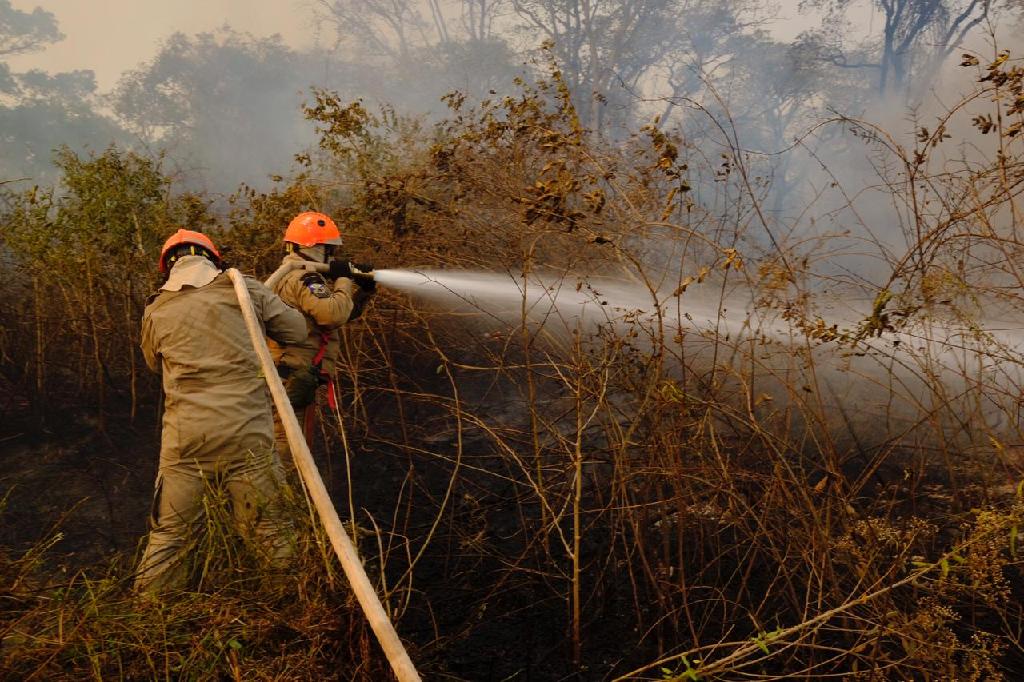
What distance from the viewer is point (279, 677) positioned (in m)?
1.96

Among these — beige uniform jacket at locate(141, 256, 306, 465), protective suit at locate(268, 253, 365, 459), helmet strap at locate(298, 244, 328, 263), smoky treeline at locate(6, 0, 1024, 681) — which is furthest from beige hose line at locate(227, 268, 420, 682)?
helmet strap at locate(298, 244, 328, 263)

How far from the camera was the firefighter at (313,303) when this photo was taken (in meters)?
4.23

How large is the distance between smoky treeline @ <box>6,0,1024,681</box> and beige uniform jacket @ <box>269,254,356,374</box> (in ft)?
1.35

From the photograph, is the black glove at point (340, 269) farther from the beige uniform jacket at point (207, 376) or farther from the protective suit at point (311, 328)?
the beige uniform jacket at point (207, 376)

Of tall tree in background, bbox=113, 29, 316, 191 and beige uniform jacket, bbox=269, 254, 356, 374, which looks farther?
tall tree in background, bbox=113, 29, 316, 191

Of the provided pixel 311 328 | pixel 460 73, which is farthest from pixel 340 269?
pixel 460 73

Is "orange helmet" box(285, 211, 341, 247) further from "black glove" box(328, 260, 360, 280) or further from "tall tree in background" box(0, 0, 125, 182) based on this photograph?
"tall tree in background" box(0, 0, 125, 182)

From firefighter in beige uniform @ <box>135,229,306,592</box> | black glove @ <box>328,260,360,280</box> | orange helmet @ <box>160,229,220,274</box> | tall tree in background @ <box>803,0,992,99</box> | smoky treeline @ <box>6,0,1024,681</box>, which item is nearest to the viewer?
smoky treeline @ <box>6,0,1024,681</box>

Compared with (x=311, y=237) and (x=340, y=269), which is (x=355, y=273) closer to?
(x=340, y=269)

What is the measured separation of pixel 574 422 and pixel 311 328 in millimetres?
2154

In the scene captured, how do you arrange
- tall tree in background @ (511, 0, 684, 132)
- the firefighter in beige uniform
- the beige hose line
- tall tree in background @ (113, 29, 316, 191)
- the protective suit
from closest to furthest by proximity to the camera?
the beige hose line, the firefighter in beige uniform, the protective suit, tall tree in background @ (511, 0, 684, 132), tall tree in background @ (113, 29, 316, 191)

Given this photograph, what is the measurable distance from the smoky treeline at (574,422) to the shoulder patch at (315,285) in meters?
0.73

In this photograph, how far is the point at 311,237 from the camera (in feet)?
15.0

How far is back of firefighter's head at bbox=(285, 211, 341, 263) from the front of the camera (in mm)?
4566
